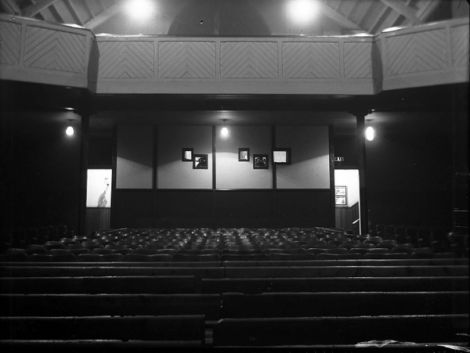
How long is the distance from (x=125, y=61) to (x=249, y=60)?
8.68 ft

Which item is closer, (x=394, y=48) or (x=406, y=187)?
(x=394, y=48)

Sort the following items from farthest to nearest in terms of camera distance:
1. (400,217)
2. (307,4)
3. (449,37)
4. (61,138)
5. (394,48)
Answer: (307,4)
(400,217)
(61,138)
(394,48)
(449,37)

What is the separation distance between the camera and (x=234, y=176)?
34.8 feet

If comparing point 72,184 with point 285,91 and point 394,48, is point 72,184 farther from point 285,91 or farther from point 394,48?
point 394,48

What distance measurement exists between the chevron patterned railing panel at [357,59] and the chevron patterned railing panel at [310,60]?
0.20 meters

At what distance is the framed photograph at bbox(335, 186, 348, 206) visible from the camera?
42.6ft

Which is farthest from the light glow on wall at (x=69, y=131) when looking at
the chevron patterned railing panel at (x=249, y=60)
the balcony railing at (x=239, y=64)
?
the chevron patterned railing panel at (x=249, y=60)

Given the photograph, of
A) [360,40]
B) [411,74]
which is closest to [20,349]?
[411,74]

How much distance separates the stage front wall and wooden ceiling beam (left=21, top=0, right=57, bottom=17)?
5172mm

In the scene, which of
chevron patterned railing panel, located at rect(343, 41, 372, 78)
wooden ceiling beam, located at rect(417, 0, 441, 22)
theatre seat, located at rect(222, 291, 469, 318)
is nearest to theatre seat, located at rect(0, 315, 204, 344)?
theatre seat, located at rect(222, 291, 469, 318)

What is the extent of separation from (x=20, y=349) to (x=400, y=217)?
10.3 m

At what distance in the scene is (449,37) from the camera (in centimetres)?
696

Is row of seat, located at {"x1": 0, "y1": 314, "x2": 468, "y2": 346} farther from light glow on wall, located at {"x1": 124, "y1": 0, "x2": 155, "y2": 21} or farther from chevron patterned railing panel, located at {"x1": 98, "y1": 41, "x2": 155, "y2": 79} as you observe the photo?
light glow on wall, located at {"x1": 124, "y1": 0, "x2": 155, "y2": 21}

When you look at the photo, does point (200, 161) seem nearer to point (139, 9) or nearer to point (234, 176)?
point (234, 176)
